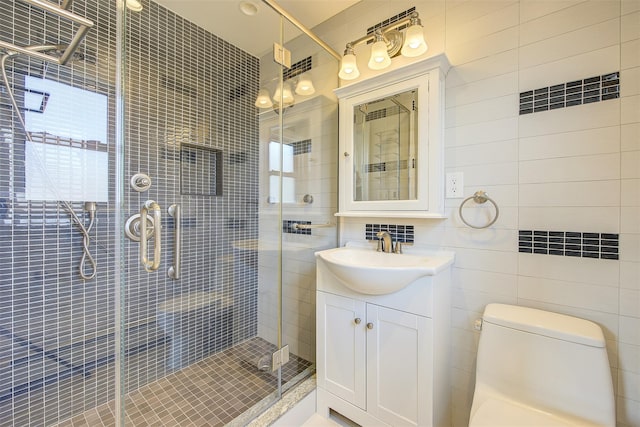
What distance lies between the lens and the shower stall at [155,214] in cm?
131

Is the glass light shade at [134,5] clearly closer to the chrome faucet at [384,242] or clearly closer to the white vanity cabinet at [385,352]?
the white vanity cabinet at [385,352]

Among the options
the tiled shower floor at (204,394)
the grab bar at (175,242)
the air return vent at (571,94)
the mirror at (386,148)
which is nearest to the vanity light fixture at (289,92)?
the mirror at (386,148)

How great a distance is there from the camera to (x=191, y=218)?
180 centimetres

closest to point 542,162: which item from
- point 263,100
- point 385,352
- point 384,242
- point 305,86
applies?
point 384,242

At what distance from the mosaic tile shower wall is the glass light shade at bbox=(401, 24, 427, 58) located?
1.07m

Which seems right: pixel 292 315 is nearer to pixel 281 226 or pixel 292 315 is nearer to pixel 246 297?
pixel 246 297

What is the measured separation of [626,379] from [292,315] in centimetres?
153

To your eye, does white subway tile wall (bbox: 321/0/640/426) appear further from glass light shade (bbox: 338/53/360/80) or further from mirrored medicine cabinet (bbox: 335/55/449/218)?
glass light shade (bbox: 338/53/360/80)

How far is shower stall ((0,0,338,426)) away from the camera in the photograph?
131 centimetres

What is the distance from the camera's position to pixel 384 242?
1497 mm

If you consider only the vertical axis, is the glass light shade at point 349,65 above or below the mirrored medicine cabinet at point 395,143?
above

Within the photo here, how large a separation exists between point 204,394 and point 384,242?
1.41 meters

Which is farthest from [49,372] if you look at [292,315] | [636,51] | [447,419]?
[636,51]

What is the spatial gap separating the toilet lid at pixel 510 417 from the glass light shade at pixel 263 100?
1.96m
